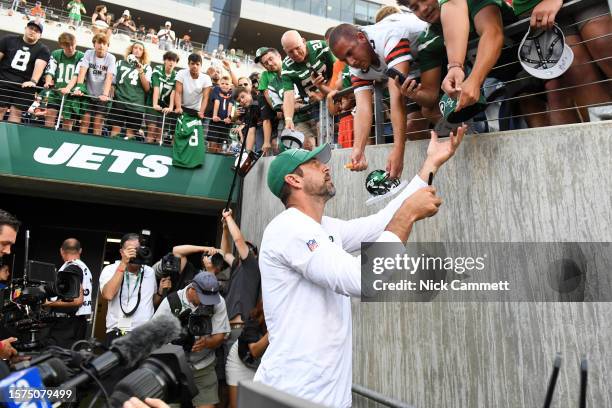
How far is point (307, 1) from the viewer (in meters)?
28.2

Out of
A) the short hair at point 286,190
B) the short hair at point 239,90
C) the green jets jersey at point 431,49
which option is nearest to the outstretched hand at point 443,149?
the short hair at point 286,190

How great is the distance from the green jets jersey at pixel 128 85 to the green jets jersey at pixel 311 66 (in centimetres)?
358

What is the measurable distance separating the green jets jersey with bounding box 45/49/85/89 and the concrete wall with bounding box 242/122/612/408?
249 inches

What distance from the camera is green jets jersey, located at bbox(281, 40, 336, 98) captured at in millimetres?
5418

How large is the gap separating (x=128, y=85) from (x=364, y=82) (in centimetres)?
575

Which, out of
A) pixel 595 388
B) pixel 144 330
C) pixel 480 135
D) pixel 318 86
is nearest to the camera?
pixel 144 330

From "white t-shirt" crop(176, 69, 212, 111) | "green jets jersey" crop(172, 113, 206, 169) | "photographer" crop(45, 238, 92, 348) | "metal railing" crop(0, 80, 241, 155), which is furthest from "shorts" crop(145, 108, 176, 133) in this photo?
"photographer" crop(45, 238, 92, 348)

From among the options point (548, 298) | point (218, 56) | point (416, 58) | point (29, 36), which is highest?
point (218, 56)

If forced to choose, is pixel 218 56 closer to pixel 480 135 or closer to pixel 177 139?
pixel 177 139

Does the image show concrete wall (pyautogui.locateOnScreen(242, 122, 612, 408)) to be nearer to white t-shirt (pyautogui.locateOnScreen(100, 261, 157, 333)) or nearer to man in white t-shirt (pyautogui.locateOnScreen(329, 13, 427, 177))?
man in white t-shirt (pyautogui.locateOnScreen(329, 13, 427, 177))

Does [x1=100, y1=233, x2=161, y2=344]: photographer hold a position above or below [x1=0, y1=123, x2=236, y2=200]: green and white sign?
below

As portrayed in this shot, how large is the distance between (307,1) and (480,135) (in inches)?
1103

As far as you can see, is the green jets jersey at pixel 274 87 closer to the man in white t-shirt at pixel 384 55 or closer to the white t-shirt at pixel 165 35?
the man in white t-shirt at pixel 384 55

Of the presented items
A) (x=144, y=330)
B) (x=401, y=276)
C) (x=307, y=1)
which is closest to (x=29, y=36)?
(x=401, y=276)
